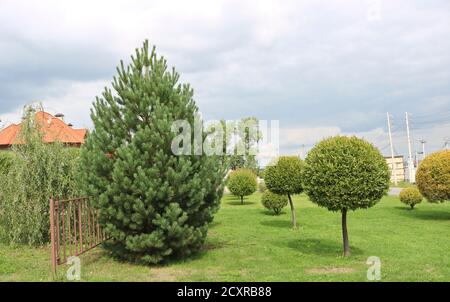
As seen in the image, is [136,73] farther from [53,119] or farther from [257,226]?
[257,226]

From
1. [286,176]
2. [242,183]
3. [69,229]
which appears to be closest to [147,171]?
[69,229]

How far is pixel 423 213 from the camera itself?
18.4m

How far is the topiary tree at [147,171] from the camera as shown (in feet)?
25.0

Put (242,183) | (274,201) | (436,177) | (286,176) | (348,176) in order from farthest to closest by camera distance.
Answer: (242,183), (274,201), (436,177), (286,176), (348,176)

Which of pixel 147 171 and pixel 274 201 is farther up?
pixel 147 171

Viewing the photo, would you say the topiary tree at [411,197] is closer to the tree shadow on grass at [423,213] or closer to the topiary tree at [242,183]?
the tree shadow on grass at [423,213]

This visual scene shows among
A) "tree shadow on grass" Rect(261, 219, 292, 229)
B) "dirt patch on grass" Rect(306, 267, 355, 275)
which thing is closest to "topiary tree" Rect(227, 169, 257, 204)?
"tree shadow on grass" Rect(261, 219, 292, 229)

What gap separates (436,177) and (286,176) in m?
6.63

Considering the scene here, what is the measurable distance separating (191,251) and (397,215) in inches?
488

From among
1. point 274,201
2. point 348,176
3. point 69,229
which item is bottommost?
point 274,201

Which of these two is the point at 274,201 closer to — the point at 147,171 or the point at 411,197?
the point at 411,197

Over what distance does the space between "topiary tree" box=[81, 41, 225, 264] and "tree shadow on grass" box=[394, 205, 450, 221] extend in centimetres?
1237

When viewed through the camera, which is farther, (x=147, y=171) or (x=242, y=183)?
(x=242, y=183)

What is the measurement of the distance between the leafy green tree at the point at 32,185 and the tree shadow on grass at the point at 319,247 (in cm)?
599
